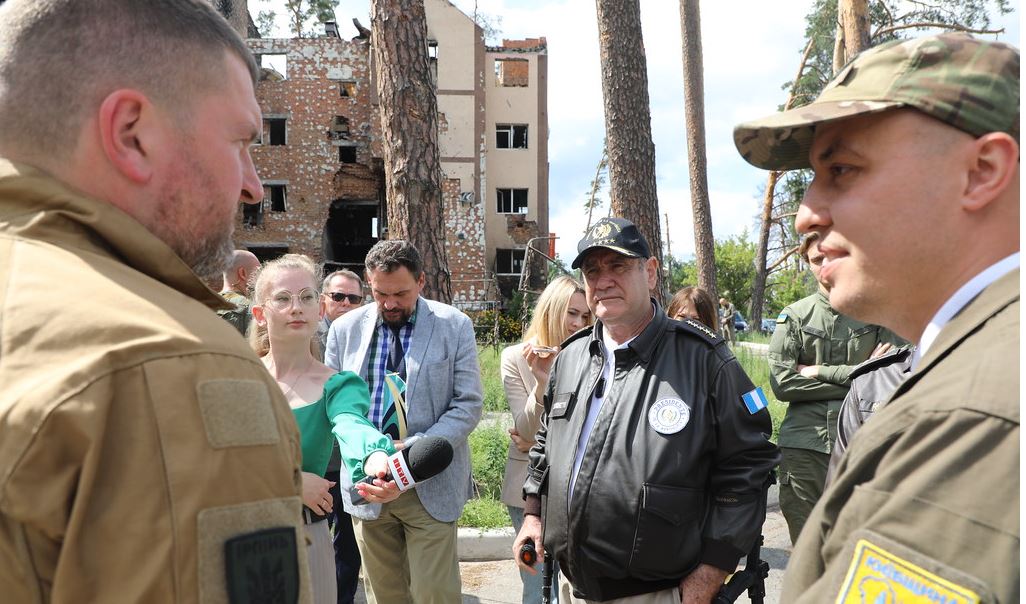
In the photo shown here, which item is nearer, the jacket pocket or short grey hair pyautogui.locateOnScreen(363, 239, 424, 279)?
the jacket pocket

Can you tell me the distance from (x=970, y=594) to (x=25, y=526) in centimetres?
120

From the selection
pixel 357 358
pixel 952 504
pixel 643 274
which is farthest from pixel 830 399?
pixel 952 504

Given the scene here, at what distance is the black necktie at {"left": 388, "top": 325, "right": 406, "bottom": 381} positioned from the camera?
4074 mm

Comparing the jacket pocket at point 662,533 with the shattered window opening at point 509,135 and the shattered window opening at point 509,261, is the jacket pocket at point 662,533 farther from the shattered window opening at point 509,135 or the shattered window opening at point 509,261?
the shattered window opening at point 509,135

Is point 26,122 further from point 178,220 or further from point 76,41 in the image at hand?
point 178,220

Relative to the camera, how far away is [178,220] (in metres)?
1.30

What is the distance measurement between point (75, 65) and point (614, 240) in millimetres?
2434

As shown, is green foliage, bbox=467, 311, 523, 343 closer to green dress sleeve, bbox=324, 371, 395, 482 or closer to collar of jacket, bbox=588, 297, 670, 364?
green dress sleeve, bbox=324, 371, 395, 482

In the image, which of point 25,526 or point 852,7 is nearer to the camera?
point 25,526

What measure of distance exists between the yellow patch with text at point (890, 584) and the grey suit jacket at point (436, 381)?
9.67 ft

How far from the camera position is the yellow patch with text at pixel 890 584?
914mm

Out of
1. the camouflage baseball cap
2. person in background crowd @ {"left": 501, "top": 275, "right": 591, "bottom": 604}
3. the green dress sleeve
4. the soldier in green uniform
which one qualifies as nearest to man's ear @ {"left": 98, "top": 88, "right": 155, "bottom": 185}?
the camouflage baseball cap

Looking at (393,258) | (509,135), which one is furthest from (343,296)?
(509,135)

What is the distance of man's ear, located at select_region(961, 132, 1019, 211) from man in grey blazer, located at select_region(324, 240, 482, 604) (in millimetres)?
2934
